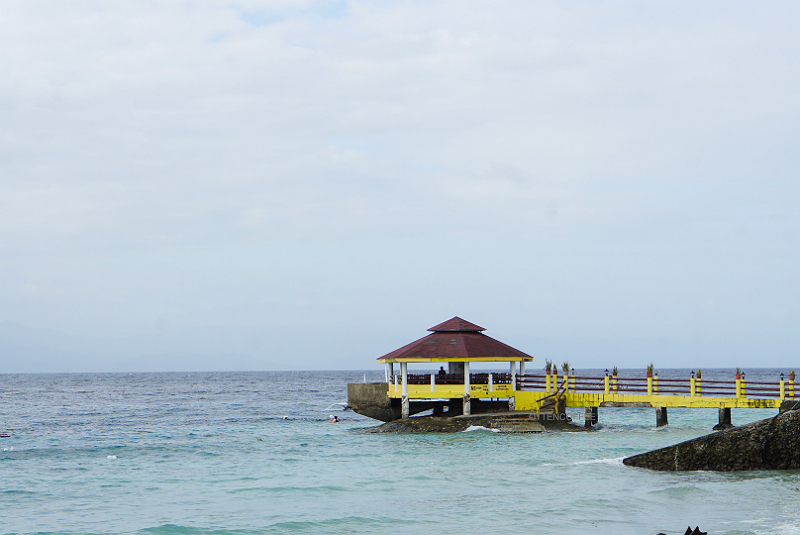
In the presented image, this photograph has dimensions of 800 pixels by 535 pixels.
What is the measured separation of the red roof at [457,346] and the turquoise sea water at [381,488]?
310cm

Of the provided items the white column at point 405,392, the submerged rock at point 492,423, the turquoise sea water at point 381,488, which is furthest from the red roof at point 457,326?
the turquoise sea water at point 381,488

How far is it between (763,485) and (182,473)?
1669 centimetres

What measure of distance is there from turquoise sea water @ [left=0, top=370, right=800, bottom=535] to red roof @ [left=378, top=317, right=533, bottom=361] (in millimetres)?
3100

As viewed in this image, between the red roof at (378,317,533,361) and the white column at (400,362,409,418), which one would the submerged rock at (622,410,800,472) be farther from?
the white column at (400,362,409,418)

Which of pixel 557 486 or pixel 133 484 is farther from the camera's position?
pixel 133 484

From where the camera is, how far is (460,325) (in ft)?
110

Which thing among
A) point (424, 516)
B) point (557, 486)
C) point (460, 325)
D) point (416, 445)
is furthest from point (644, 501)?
point (460, 325)

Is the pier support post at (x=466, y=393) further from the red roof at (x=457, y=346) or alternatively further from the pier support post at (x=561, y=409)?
the pier support post at (x=561, y=409)

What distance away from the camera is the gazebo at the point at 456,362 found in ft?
103

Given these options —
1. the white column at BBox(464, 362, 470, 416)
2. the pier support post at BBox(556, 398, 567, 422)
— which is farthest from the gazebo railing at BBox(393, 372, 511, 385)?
the pier support post at BBox(556, 398, 567, 422)

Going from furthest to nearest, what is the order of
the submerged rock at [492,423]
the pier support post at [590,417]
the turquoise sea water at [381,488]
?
the pier support post at [590,417]
the submerged rock at [492,423]
the turquoise sea water at [381,488]

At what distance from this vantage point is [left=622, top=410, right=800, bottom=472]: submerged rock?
19625mm

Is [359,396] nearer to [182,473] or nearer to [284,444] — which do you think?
[284,444]

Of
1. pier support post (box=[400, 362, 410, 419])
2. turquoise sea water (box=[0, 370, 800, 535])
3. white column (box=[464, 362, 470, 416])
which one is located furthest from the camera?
pier support post (box=[400, 362, 410, 419])
